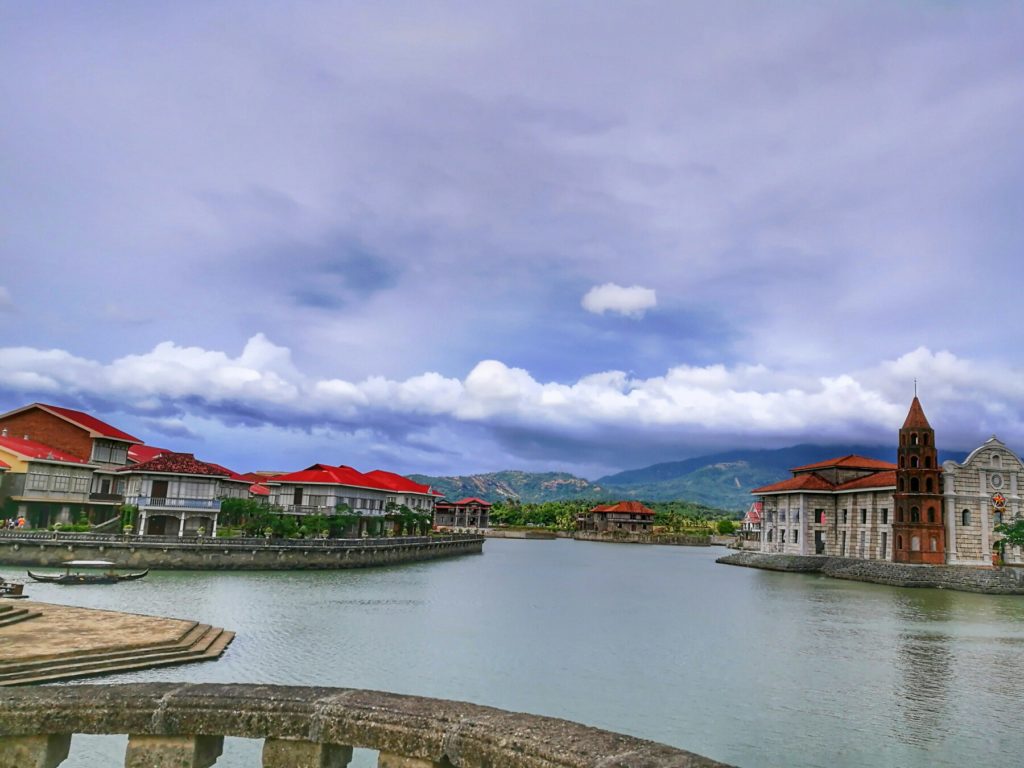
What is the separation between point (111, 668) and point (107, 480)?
59.6 metres

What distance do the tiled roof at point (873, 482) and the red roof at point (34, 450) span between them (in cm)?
8368

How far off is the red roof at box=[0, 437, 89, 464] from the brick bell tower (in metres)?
82.9

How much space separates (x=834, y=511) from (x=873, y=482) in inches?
293

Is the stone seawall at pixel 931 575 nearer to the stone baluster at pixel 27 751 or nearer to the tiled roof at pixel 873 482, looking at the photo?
the tiled roof at pixel 873 482

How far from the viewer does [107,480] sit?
2793 inches

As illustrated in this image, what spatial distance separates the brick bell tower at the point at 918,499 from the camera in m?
68.3

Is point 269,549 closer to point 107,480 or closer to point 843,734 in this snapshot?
point 107,480

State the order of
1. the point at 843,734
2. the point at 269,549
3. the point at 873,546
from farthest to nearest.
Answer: the point at 873,546 < the point at 269,549 < the point at 843,734

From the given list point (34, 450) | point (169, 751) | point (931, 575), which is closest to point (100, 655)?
point (169, 751)

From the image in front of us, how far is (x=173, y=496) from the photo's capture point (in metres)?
65.0

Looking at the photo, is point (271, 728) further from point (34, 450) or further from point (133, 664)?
point (34, 450)

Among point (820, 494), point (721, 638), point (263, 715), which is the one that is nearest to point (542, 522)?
point (820, 494)

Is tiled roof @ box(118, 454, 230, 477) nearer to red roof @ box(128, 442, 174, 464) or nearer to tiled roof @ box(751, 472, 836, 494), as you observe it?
red roof @ box(128, 442, 174, 464)

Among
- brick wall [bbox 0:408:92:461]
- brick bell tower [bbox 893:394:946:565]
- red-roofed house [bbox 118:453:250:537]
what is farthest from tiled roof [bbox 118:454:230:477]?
brick bell tower [bbox 893:394:946:565]
